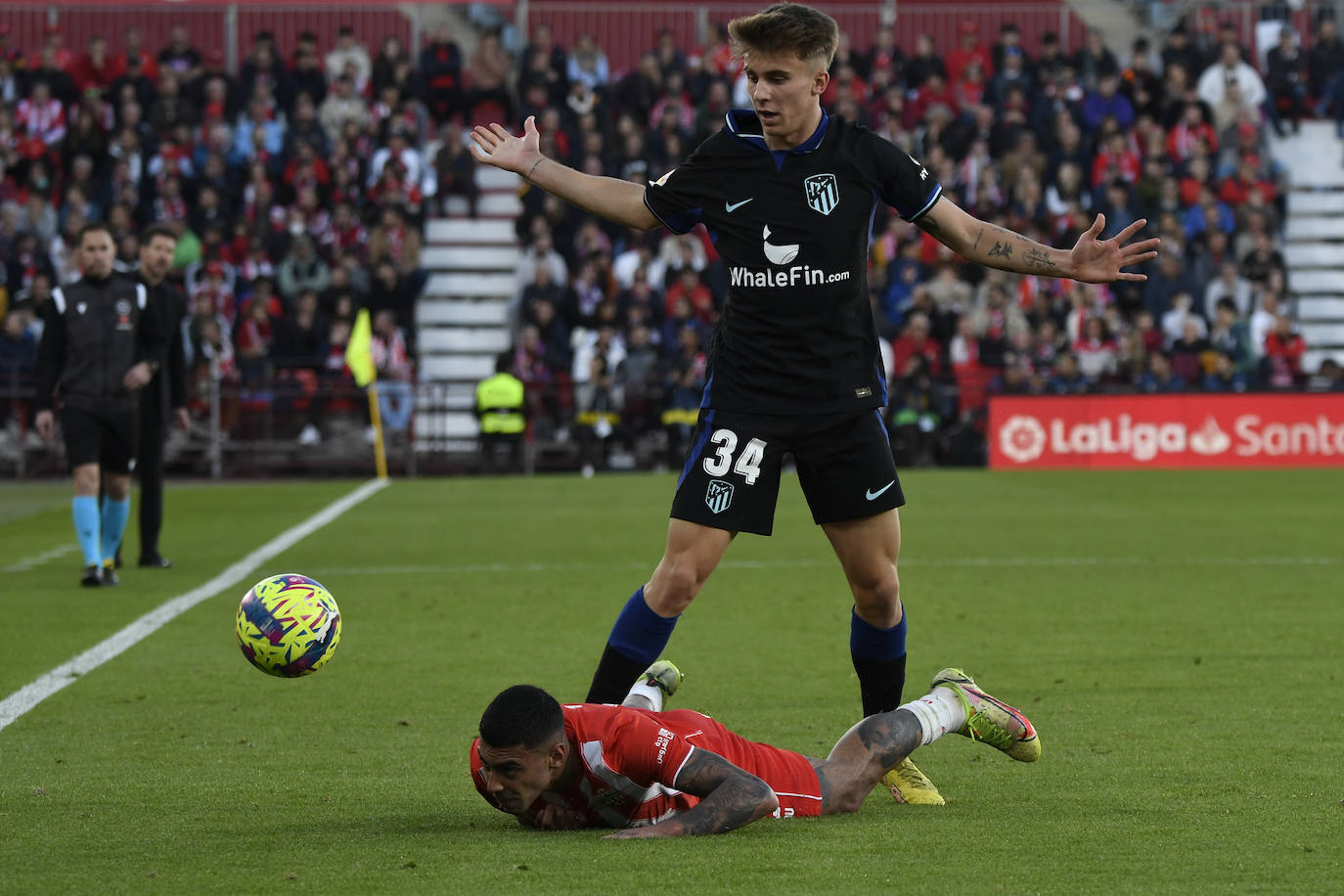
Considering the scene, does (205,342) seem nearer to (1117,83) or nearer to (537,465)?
(537,465)

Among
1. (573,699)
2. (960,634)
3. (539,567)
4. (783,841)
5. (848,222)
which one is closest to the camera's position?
(783,841)

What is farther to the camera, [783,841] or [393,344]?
[393,344]

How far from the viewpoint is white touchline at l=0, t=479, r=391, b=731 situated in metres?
7.27

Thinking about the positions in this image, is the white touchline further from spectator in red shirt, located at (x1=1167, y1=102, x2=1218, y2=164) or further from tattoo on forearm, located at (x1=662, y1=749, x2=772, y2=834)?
spectator in red shirt, located at (x1=1167, y1=102, x2=1218, y2=164)

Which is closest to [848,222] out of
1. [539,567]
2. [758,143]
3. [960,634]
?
[758,143]

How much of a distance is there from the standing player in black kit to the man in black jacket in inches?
258

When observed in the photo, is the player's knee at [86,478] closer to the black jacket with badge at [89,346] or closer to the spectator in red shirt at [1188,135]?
the black jacket with badge at [89,346]

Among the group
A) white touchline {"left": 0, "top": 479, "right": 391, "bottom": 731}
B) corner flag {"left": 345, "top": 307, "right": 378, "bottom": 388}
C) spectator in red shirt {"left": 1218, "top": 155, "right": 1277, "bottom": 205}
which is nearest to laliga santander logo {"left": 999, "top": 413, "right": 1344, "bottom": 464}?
spectator in red shirt {"left": 1218, "top": 155, "right": 1277, "bottom": 205}

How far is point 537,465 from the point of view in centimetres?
2262

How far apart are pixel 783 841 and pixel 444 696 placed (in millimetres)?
2879

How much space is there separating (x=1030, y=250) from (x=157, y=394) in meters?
8.09

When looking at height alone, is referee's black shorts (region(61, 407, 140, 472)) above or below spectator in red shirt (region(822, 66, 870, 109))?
below

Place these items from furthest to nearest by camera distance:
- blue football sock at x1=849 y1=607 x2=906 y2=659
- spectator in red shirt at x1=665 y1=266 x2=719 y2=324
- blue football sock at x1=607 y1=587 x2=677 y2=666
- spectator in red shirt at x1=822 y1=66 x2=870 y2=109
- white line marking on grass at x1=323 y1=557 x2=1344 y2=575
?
spectator in red shirt at x1=822 y1=66 x2=870 y2=109
spectator in red shirt at x1=665 y1=266 x2=719 y2=324
white line marking on grass at x1=323 y1=557 x2=1344 y2=575
blue football sock at x1=849 y1=607 x2=906 y2=659
blue football sock at x1=607 y1=587 x2=677 y2=666

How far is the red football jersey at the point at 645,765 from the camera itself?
15.7 ft
